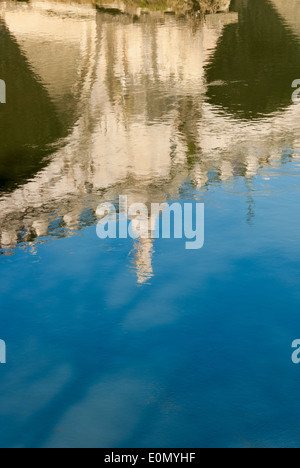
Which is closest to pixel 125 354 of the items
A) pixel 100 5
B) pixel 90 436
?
pixel 90 436

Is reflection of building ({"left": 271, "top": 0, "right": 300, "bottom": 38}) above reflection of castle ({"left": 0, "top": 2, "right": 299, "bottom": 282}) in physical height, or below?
above

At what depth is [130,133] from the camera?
12.1m

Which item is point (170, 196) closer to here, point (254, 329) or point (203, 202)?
point (203, 202)

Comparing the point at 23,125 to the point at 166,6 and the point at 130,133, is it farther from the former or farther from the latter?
the point at 166,6

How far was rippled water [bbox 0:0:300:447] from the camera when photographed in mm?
5570

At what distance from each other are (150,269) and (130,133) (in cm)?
487

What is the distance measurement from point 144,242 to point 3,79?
927 centimetres

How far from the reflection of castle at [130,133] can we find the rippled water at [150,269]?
4 centimetres

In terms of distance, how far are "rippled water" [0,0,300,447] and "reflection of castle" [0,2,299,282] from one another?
0.12 ft

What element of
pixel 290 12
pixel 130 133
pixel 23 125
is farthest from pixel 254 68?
pixel 290 12

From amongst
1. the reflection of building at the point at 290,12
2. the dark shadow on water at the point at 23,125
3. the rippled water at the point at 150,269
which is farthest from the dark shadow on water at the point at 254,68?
the dark shadow on water at the point at 23,125

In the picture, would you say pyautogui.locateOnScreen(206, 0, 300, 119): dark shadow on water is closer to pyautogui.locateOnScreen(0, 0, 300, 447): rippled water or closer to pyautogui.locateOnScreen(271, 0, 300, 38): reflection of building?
pyautogui.locateOnScreen(0, 0, 300, 447): rippled water

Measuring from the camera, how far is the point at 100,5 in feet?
90.0

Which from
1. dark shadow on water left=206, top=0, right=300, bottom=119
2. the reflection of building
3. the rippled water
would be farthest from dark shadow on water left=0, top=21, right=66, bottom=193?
the reflection of building
